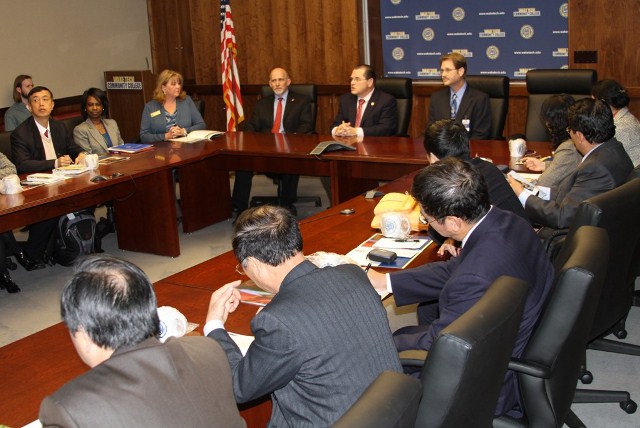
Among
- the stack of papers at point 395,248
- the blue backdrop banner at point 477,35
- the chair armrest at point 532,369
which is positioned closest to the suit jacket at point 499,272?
the chair armrest at point 532,369

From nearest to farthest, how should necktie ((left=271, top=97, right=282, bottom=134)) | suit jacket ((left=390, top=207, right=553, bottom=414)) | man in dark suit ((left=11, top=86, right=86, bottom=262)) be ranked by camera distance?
suit jacket ((left=390, top=207, right=553, bottom=414)), man in dark suit ((left=11, top=86, right=86, bottom=262)), necktie ((left=271, top=97, right=282, bottom=134))

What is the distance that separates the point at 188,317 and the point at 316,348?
96 centimetres

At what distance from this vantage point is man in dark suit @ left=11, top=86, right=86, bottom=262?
18.8 ft

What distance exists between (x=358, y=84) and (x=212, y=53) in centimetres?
313

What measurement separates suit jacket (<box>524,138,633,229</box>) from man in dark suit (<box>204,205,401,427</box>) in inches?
74.4

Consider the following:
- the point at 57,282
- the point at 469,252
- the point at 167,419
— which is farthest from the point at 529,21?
the point at 167,419

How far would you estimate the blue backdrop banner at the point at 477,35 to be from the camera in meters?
7.54

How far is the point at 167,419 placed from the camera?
162cm

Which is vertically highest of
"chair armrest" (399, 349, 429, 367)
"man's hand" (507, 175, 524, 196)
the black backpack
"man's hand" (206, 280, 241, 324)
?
"man's hand" (507, 175, 524, 196)

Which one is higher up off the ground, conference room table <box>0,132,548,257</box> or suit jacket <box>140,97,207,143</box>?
suit jacket <box>140,97,207,143</box>

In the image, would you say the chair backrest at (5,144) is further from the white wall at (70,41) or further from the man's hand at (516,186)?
the man's hand at (516,186)

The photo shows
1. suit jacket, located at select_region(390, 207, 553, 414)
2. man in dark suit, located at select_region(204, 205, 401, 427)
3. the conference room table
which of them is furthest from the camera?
the conference room table

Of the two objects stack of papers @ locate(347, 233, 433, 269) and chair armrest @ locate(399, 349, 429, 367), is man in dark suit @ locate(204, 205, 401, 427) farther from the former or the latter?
stack of papers @ locate(347, 233, 433, 269)

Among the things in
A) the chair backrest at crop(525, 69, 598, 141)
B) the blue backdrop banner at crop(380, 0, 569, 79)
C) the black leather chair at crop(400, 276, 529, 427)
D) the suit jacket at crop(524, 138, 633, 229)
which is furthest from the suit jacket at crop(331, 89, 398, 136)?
the black leather chair at crop(400, 276, 529, 427)
